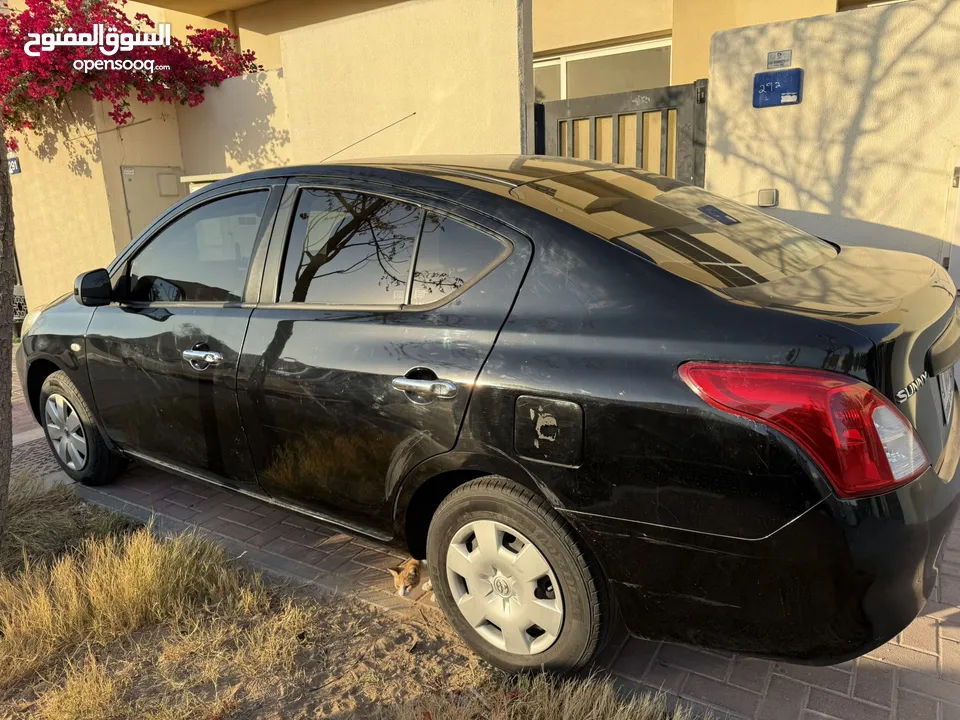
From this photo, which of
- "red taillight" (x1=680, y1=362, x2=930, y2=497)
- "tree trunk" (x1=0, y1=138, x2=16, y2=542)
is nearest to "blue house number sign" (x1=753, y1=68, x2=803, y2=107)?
"red taillight" (x1=680, y1=362, x2=930, y2=497)

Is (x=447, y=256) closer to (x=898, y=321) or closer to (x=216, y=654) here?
(x=898, y=321)

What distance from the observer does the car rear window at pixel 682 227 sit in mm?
2205

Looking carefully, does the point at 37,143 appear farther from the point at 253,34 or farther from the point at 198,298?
the point at 198,298

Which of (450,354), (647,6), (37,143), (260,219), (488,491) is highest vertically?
(647,6)

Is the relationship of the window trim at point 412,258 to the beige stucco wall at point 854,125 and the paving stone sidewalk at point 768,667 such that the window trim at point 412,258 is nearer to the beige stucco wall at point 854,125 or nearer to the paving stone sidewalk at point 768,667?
the paving stone sidewalk at point 768,667

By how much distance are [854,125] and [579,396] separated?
4.41 meters

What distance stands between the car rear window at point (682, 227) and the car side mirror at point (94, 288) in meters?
2.40

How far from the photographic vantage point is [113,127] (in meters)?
8.58

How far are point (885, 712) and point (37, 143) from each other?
34.8 feet

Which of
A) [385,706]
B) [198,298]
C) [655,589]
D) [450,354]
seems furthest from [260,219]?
[655,589]

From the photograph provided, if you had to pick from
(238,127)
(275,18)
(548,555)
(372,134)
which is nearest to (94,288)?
(548,555)

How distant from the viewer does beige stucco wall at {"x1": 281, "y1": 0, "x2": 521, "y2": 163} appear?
618cm

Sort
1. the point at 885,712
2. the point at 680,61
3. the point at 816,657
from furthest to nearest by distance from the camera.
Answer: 1. the point at 680,61
2. the point at 885,712
3. the point at 816,657

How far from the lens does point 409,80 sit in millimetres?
6688
